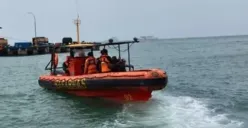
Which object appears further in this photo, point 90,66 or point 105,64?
point 90,66

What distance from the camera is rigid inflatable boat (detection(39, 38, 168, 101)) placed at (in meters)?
13.5

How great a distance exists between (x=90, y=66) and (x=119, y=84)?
8.14ft

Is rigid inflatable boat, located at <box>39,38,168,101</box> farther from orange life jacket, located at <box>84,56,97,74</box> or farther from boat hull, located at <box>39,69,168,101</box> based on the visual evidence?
orange life jacket, located at <box>84,56,97,74</box>

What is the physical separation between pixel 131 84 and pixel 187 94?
4.10 meters

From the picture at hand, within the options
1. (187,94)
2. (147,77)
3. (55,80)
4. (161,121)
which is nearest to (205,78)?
(187,94)

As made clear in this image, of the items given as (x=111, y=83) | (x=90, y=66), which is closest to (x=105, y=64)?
(x=90, y=66)

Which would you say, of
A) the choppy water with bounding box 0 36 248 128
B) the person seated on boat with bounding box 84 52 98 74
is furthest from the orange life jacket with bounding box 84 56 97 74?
the choppy water with bounding box 0 36 248 128

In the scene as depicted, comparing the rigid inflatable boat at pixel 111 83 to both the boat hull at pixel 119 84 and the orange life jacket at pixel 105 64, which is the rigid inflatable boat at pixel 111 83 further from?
the orange life jacket at pixel 105 64

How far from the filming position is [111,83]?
46.6 feet

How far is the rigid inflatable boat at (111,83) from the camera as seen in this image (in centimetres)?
1351

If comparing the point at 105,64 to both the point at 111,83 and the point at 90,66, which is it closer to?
the point at 90,66

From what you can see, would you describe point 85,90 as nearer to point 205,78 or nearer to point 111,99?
point 111,99

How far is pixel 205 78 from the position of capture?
23.6m

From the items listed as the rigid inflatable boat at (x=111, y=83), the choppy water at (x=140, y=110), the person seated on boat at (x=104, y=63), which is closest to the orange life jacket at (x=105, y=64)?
the person seated on boat at (x=104, y=63)
